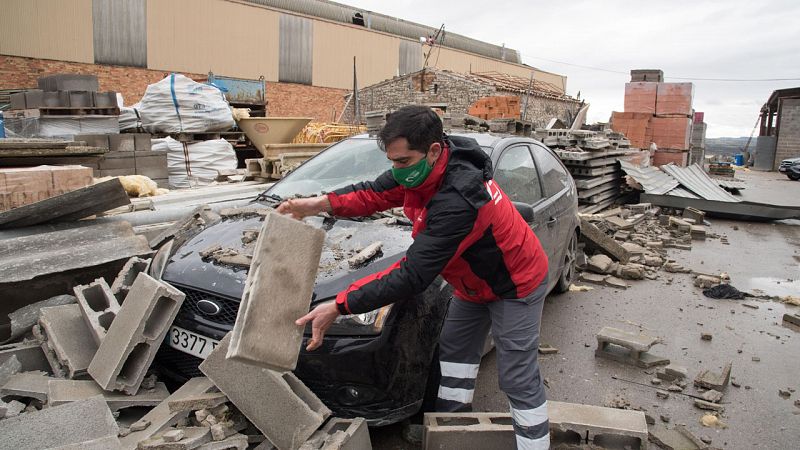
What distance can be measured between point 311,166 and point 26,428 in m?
2.75

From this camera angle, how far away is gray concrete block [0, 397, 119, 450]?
2.42 m

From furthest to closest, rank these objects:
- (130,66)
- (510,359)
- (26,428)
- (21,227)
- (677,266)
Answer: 1. (130,66)
2. (677,266)
3. (21,227)
4. (510,359)
5. (26,428)

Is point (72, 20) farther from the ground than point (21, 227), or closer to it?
farther from the ground

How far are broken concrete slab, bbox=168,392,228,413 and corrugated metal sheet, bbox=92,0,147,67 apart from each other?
79.8 feet

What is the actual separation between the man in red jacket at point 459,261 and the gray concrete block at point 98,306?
1378mm

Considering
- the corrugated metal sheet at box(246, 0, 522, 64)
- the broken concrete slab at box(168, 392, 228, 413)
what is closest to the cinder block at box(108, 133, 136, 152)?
the broken concrete slab at box(168, 392, 228, 413)

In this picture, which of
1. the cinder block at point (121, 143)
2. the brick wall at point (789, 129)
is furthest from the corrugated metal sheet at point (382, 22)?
the cinder block at point (121, 143)

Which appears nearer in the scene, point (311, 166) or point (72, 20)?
point (311, 166)

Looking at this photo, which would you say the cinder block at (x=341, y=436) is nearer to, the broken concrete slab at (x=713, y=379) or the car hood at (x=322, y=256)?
the car hood at (x=322, y=256)

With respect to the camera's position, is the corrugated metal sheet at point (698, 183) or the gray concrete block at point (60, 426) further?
the corrugated metal sheet at point (698, 183)

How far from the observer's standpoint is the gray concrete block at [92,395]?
279cm

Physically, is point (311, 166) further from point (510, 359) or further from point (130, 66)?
point (130, 66)

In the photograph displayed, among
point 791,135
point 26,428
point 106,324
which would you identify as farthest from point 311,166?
point 791,135

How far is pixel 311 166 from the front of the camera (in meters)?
4.62
